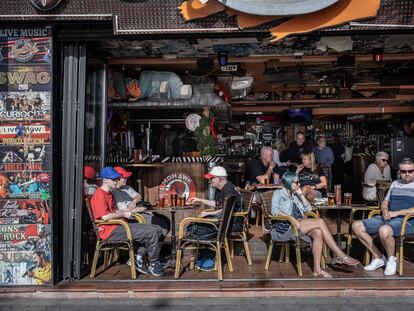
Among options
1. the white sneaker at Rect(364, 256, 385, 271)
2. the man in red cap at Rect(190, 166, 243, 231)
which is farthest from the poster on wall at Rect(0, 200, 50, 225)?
the white sneaker at Rect(364, 256, 385, 271)

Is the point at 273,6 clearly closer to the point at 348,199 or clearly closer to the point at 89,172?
the point at 348,199

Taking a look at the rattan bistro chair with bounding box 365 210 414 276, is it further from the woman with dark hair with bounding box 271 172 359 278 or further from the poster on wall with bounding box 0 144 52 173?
the poster on wall with bounding box 0 144 52 173

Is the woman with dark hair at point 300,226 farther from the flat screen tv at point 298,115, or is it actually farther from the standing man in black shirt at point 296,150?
the flat screen tv at point 298,115

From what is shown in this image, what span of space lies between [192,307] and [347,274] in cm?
197

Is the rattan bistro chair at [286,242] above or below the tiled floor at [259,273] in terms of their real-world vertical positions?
above

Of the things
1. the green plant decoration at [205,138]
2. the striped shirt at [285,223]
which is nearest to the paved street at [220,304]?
the striped shirt at [285,223]

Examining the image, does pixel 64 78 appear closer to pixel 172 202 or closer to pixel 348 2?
pixel 172 202

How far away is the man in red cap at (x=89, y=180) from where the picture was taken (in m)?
6.42

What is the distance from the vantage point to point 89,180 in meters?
6.57

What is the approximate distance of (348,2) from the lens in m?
5.52

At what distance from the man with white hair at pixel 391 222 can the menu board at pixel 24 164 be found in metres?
3.64

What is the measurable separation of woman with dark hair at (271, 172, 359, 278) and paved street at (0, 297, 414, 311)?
65cm

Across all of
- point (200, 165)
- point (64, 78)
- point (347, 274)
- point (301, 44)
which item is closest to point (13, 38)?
point (64, 78)

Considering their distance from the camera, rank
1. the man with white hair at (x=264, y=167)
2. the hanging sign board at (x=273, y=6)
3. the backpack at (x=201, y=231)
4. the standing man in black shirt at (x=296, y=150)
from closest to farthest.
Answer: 1. the hanging sign board at (x=273, y=6)
2. the backpack at (x=201, y=231)
3. the man with white hair at (x=264, y=167)
4. the standing man in black shirt at (x=296, y=150)
